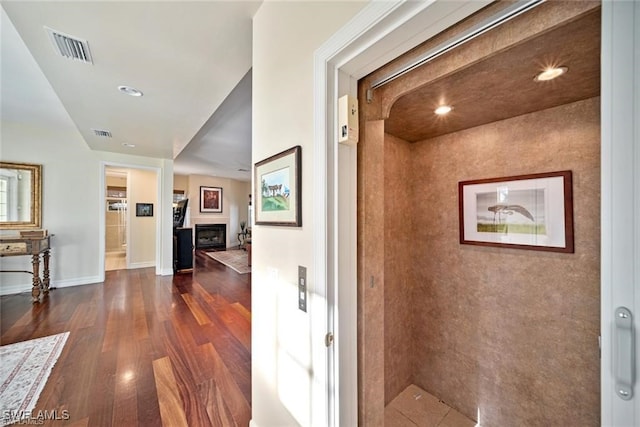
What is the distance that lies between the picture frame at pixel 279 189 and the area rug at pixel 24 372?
2125 millimetres

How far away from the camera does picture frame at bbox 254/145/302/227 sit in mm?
1096

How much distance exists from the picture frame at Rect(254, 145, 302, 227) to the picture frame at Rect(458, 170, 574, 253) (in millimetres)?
1326

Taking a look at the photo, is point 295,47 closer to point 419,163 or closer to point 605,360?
point 419,163

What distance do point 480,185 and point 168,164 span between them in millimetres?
5978

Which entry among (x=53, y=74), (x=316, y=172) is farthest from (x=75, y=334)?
(x=316, y=172)

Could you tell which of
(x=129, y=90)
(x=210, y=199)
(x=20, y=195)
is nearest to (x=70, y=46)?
(x=129, y=90)

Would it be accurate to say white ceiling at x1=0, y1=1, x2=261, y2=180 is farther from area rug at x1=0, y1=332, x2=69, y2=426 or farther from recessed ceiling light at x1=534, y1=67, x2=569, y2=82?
area rug at x1=0, y1=332, x2=69, y2=426

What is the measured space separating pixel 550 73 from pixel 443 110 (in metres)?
0.49

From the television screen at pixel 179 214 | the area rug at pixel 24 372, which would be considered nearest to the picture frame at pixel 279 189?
the area rug at pixel 24 372

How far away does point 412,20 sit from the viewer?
735mm

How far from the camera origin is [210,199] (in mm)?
9164

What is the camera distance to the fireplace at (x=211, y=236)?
893 cm

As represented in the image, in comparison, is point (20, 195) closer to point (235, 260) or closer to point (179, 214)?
point (179, 214)

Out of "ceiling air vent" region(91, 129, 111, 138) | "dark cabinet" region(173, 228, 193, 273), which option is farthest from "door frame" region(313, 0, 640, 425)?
"dark cabinet" region(173, 228, 193, 273)
